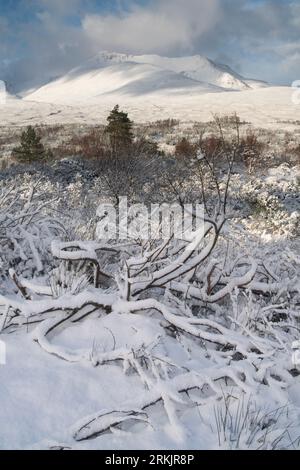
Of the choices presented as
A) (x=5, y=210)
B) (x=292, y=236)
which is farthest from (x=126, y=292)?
(x=292, y=236)

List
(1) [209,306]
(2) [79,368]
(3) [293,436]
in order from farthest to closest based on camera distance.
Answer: (1) [209,306], (2) [79,368], (3) [293,436]

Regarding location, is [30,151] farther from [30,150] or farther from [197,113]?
[197,113]

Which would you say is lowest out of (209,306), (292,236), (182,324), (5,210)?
(292,236)

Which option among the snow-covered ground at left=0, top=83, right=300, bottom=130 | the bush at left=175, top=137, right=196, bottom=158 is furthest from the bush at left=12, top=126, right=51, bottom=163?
the snow-covered ground at left=0, top=83, right=300, bottom=130

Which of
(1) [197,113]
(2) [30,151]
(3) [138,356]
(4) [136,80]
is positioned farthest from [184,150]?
(4) [136,80]

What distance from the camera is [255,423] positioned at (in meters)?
1.64

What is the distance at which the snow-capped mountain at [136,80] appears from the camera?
74.1m

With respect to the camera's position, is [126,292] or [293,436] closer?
[293,436]

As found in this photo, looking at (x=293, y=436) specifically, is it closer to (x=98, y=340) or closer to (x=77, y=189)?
(x=98, y=340)

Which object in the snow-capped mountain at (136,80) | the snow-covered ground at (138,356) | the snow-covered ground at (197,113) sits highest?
the snow-capped mountain at (136,80)

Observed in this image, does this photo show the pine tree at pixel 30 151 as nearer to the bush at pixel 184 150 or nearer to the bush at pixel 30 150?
the bush at pixel 30 150

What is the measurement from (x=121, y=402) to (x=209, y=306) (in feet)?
4.86

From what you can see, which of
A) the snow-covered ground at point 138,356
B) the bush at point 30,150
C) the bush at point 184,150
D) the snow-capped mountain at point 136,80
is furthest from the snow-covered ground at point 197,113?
the snow-covered ground at point 138,356
